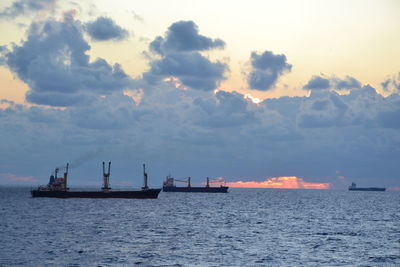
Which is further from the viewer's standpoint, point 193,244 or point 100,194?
point 100,194

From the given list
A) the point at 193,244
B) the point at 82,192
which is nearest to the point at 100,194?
the point at 82,192

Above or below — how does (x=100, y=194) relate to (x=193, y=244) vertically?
above

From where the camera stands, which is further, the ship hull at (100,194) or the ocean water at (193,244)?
the ship hull at (100,194)

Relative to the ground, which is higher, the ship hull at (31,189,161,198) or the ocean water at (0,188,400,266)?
the ship hull at (31,189,161,198)

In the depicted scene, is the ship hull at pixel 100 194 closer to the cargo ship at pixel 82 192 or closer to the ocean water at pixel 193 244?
the cargo ship at pixel 82 192

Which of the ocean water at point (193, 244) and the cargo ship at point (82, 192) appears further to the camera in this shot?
the cargo ship at point (82, 192)

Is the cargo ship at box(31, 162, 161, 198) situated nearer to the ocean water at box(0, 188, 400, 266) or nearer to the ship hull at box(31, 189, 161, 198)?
the ship hull at box(31, 189, 161, 198)

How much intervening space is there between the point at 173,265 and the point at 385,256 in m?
23.2

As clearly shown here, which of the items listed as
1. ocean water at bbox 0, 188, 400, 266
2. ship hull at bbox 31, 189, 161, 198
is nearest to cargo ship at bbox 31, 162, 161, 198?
ship hull at bbox 31, 189, 161, 198

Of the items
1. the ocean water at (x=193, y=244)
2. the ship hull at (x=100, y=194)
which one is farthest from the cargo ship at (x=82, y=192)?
the ocean water at (x=193, y=244)

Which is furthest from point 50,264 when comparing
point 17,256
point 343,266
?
point 343,266

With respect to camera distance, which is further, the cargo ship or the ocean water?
the cargo ship

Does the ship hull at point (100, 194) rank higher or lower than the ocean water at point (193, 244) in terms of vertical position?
higher

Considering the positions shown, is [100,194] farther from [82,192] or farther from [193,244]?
[193,244]
